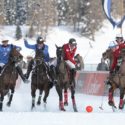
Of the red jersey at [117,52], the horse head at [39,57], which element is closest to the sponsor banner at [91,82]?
the red jersey at [117,52]

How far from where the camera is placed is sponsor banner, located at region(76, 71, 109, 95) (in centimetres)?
2506

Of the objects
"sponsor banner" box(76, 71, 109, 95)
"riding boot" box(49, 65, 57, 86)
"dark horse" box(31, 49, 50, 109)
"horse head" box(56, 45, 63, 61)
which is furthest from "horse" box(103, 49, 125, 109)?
"sponsor banner" box(76, 71, 109, 95)

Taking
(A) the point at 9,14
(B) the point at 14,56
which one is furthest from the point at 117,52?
(A) the point at 9,14

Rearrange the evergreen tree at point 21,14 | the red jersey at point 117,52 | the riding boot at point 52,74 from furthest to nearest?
the evergreen tree at point 21,14, the riding boot at point 52,74, the red jersey at point 117,52

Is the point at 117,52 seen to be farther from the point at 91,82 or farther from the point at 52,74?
the point at 91,82

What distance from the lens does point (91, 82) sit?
85.6 ft

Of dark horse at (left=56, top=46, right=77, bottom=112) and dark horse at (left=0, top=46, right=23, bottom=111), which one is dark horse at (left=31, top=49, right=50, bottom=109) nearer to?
dark horse at (left=56, top=46, right=77, bottom=112)

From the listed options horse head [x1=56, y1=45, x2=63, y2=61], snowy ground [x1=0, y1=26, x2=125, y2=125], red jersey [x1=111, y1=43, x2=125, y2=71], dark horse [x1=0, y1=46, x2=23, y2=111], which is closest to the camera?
snowy ground [x1=0, y1=26, x2=125, y2=125]

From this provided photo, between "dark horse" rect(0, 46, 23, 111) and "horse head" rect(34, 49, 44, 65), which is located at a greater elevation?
"horse head" rect(34, 49, 44, 65)

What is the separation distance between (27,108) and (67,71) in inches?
101

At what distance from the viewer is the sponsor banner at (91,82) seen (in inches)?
987

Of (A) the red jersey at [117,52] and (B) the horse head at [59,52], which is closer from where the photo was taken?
(B) the horse head at [59,52]
